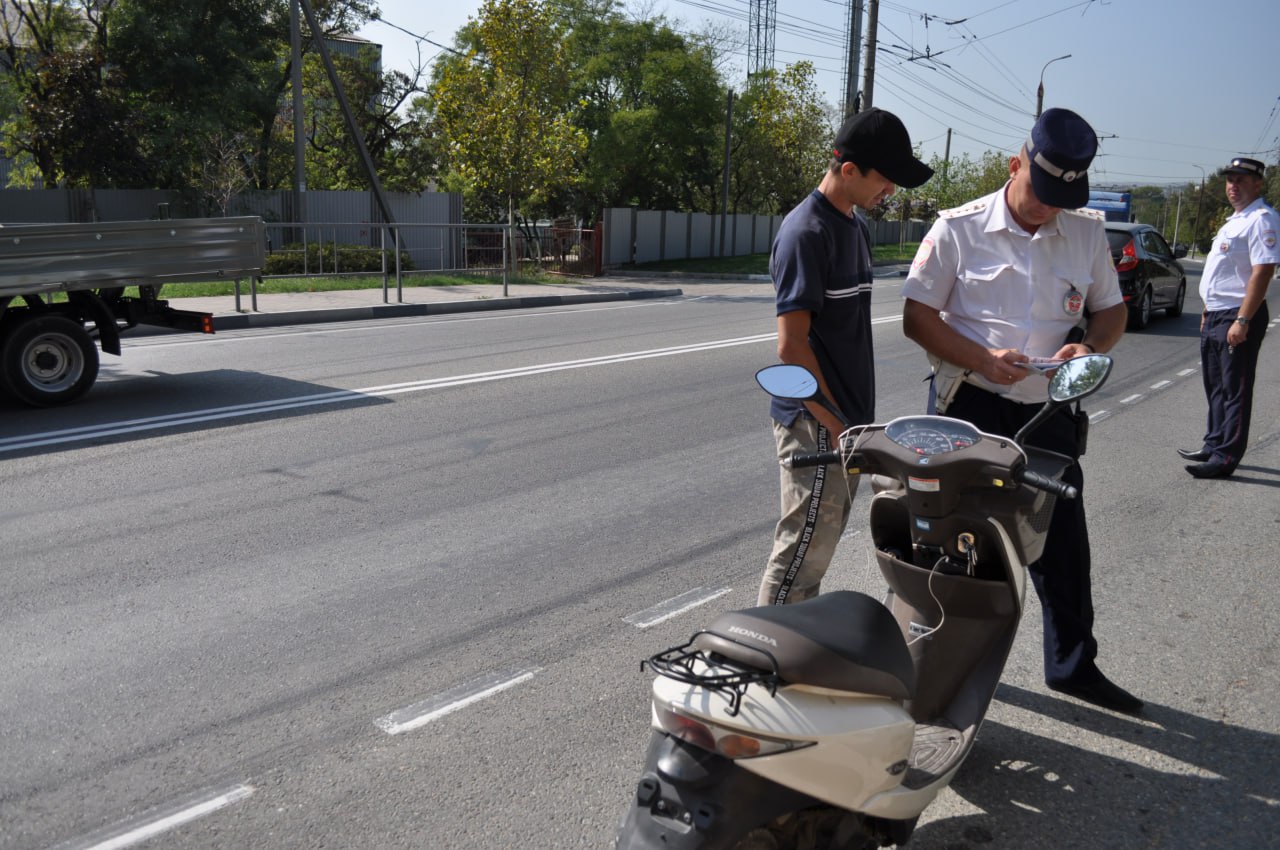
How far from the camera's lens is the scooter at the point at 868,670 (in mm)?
2219

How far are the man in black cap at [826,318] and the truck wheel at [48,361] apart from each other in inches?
299

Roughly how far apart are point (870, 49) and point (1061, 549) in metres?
26.5

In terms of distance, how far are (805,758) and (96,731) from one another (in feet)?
8.54

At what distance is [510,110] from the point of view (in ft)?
78.7

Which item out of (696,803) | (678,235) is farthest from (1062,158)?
(678,235)

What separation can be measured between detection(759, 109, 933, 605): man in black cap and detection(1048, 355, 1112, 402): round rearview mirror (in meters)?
0.63

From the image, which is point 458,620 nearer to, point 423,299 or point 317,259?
point 423,299

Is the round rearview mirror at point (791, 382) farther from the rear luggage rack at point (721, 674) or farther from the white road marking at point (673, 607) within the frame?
the white road marking at point (673, 607)

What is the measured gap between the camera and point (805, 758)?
2.24 metres

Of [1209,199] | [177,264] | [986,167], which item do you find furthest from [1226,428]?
[1209,199]

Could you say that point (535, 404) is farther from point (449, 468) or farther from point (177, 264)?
point (177, 264)

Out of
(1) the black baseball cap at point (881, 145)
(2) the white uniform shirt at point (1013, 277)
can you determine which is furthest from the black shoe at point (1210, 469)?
(1) the black baseball cap at point (881, 145)

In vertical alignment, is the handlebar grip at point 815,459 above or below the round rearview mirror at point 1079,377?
below

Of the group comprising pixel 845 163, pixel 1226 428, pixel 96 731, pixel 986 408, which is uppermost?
pixel 845 163
